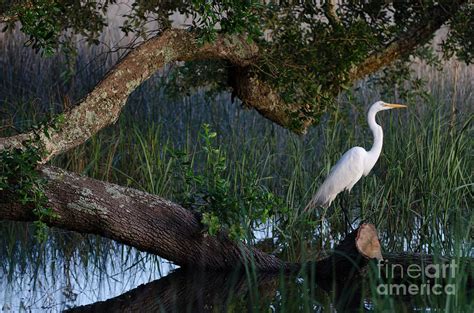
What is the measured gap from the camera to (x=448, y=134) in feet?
23.1

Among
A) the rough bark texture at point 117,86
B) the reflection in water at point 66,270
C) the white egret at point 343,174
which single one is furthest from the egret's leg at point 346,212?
the rough bark texture at point 117,86

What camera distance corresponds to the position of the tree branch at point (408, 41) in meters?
6.73

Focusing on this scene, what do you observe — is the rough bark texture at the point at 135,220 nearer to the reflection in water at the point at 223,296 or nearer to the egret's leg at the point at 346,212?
the reflection in water at the point at 223,296

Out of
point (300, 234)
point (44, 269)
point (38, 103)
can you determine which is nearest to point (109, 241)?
point (44, 269)

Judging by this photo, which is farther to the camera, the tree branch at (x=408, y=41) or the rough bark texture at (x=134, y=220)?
the tree branch at (x=408, y=41)

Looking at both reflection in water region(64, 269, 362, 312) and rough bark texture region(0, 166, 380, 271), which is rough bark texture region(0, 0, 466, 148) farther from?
reflection in water region(64, 269, 362, 312)

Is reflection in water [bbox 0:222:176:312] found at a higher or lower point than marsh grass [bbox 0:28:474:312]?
lower

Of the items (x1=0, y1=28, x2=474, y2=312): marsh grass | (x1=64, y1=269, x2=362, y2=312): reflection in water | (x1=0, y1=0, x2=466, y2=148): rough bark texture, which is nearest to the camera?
(x1=64, y1=269, x2=362, y2=312): reflection in water

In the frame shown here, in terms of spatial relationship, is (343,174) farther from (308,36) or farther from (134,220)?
(134,220)

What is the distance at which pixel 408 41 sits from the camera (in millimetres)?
6828

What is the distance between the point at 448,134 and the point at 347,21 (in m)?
1.13

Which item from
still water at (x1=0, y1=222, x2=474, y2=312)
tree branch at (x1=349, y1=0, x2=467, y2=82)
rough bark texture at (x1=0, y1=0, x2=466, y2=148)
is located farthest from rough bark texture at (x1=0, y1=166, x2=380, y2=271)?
tree branch at (x1=349, y1=0, x2=467, y2=82)

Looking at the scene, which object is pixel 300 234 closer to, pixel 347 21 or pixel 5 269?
pixel 347 21

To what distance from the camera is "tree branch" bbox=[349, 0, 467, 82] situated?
6734 mm
